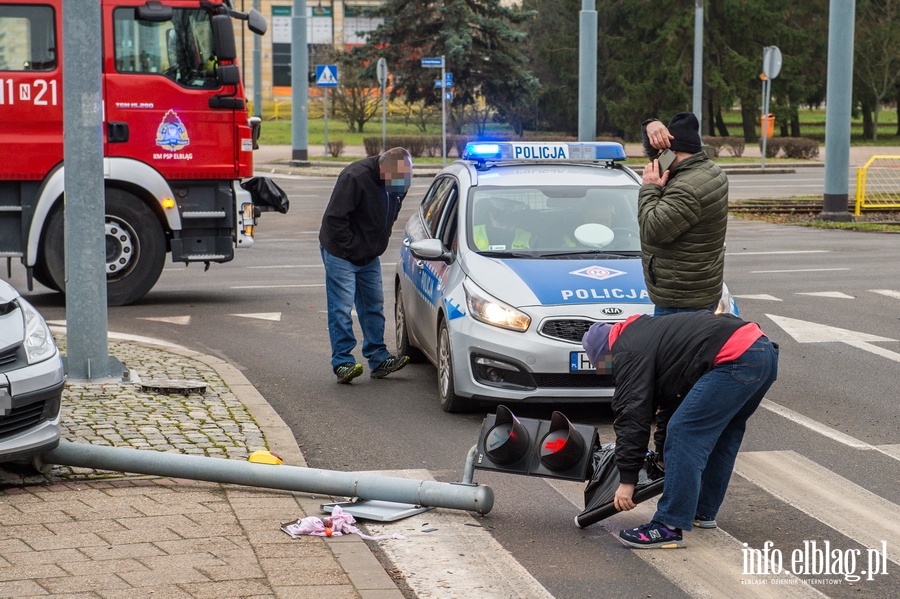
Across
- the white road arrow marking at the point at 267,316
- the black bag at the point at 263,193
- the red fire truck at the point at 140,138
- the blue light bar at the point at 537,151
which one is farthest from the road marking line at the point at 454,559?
the black bag at the point at 263,193

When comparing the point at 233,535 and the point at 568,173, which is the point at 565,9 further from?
the point at 233,535

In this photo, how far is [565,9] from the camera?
6394 centimetres

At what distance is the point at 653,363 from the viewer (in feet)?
16.6

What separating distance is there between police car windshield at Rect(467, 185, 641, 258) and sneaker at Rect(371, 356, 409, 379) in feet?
3.92

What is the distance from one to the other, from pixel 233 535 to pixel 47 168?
8.12 m

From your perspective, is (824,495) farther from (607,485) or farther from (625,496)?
(625,496)

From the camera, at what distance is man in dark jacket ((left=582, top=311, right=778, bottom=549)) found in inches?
200

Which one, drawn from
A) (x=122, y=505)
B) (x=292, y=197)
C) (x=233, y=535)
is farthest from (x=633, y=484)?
(x=292, y=197)

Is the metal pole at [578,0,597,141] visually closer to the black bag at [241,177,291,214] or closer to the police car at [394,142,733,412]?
the black bag at [241,177,291,214]

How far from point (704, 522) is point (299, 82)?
110 ft

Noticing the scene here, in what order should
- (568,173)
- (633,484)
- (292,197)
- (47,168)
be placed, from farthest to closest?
1. (292,197)
2. (47,168)
3. (568,173)
4. (633,484)

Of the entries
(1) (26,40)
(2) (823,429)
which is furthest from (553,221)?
(1) (26,40)

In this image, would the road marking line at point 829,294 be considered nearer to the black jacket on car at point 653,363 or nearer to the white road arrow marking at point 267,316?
the white road arrow marking at point 267,316

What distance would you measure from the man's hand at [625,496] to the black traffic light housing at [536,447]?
1.51 feet
